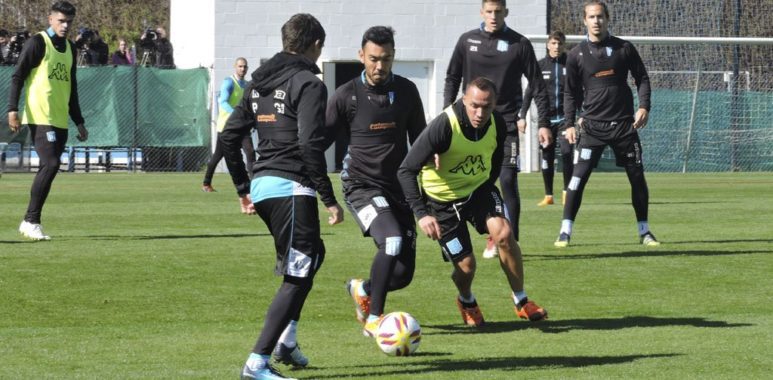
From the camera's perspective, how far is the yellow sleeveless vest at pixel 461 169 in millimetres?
8648

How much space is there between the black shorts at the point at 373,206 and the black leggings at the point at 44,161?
5706mm

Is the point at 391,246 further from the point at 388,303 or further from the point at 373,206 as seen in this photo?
the point at 388,303

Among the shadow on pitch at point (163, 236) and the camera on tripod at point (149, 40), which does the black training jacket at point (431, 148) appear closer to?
the shadow on pitch at point (163, 236)

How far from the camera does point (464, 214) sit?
8.79 meters

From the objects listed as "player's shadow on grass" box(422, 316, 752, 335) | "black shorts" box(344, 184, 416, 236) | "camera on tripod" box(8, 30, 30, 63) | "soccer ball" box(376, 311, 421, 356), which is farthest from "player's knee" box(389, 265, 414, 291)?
"camera on tripod" box(8, 30, 30, 63)

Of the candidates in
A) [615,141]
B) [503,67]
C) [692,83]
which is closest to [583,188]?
[615,141]

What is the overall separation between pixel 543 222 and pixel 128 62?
18346 millimetres

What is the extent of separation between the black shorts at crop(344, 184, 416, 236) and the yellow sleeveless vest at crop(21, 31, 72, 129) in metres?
5.96

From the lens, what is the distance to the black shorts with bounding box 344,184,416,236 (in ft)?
27.2

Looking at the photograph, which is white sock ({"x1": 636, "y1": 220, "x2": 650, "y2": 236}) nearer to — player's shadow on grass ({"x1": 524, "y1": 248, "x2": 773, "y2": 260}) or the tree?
player's shadow on grass ({"x1": 524, "y1": 248, "x2": 773, "y2": 260})

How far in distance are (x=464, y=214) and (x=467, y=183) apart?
0.65 ft

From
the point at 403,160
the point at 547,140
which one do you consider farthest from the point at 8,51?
the point at 403,160

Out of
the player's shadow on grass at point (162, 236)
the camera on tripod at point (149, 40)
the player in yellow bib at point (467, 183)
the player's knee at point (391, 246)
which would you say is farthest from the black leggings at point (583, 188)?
the camera on tripod at point (149, 40)

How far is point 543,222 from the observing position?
16141 mm
